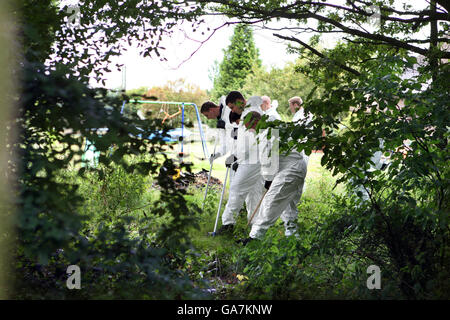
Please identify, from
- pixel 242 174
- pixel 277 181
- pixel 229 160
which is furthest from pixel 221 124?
pixel 277 181

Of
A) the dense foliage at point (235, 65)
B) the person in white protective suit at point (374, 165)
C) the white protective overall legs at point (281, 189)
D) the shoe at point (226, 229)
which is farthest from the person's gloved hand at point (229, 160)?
the dense foliage at point (235, 65)

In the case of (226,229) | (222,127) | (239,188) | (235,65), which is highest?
(235,65)

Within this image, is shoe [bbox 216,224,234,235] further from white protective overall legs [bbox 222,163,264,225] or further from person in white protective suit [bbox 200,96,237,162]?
person in white protective suit [bbox 200,96,237,162]

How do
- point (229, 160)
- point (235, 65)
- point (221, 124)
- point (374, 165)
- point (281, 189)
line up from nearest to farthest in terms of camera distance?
1. point (374, 165)
2. point (281, 189)
3. point (229, 160)
4. point (221, 124)
5. point (235, 65)

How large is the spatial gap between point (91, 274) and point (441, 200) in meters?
2.24

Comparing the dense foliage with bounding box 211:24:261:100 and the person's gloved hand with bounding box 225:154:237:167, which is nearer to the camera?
the person's gloved hand with bounding box 225:154:237:167

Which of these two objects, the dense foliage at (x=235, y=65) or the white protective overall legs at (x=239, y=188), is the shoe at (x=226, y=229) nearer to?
the white protective overall legs at (x=239, y=188)

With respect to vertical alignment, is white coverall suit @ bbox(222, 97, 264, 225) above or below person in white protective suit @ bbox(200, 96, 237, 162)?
below

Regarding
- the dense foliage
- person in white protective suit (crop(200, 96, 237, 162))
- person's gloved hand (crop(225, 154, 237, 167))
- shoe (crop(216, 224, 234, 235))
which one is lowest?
shoe (crop(216, 224, 234, 235))

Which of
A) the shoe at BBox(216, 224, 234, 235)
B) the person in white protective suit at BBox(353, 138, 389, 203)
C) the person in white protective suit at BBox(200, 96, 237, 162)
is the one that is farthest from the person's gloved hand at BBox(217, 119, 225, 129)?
the person in white protective suit at BBox(353, 138, 389, 203)

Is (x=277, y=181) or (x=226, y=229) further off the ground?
(x=277, y=181)

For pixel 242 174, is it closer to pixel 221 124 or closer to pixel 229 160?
pixel 229 160

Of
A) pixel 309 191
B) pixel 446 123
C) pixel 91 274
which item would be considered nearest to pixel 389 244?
pixel 446 123
